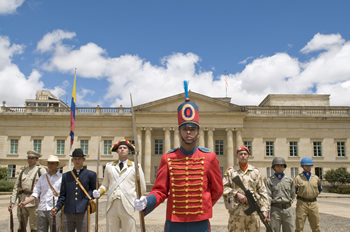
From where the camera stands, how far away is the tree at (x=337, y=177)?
32.8 m

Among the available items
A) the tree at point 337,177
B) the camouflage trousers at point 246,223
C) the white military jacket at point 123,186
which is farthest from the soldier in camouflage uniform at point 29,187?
the tree at point 337,177

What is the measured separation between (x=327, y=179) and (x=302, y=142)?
19.1 ft

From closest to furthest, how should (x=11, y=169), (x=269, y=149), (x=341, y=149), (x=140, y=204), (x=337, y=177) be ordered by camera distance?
1. (x=140, y=204)
2. (x=337, y=177)
3. (x=11, y=169)
4. (x=341, y=149)
5. (x=269, y=149)

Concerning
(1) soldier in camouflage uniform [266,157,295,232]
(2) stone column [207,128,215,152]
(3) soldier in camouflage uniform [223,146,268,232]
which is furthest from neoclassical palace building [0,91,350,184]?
(3) soldier in camouflage uniform [223,146,268,232]

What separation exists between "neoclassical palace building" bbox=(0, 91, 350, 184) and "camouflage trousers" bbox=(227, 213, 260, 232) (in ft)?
103

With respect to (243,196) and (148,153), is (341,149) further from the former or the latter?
(243,196)

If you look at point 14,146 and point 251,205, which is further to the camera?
point 14,146

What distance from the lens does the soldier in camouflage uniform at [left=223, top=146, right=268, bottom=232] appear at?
5.34 metres

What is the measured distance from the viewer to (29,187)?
7.08 m

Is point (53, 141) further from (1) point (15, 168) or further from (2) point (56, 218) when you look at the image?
(2) point (56, 218)

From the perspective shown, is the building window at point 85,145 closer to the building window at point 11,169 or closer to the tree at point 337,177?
the building window at point 11,169

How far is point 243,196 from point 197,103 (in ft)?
105

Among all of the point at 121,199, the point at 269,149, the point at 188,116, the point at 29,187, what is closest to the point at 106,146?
the point at 269,149

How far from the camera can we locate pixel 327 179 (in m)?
33.6
